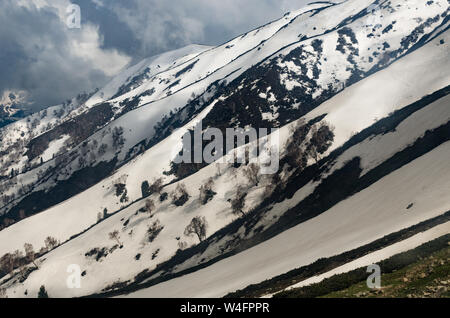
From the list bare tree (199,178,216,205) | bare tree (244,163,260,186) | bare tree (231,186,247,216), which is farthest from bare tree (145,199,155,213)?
bare tree (244,163,260,186)

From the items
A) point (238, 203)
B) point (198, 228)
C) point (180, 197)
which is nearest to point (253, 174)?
point (238, 203)

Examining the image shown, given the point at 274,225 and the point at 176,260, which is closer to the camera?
the point at 274,225

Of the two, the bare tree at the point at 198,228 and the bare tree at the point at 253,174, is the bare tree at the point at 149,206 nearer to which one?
the bare tree at the point at 198,228

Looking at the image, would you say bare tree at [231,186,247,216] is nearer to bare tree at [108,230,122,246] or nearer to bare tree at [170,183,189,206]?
bare tree at [170,183,189,206]

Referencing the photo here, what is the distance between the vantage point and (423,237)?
155 ft

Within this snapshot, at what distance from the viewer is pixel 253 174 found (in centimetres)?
18000

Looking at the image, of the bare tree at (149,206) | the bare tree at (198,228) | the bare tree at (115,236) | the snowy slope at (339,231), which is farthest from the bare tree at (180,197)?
the snowy slope at (339,231)

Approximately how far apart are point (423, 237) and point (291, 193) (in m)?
92.9

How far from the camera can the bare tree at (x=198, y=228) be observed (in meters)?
157

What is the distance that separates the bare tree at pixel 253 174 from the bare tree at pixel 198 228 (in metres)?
31.2

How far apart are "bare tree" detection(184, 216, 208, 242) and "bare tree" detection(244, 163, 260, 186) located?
31.2 metres

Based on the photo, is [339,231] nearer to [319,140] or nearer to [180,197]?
[319,140]

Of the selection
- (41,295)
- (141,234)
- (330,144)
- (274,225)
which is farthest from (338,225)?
(41,295)
